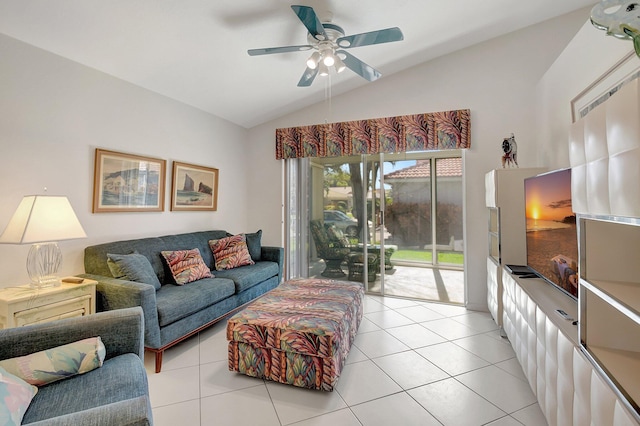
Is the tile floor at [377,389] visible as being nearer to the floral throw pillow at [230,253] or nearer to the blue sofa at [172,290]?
the blue sofa at [172,290]

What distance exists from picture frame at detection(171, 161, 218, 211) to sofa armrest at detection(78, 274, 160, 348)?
1.40 m

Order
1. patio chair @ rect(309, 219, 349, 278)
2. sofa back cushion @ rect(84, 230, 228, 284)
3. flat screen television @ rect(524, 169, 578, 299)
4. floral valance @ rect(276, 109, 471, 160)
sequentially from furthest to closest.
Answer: patio chair @ rect(309, 219, 349, 278) → floral valance @ rect(276, 109, 471, 160) → sofa back cushion @ rect(84, 230, 228, 284) → flat screen television @ rect(524, 169, 578, 299)

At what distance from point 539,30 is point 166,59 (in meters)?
3.94

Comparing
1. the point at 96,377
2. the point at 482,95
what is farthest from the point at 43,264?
the point at 482,95

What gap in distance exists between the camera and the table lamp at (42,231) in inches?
71.9

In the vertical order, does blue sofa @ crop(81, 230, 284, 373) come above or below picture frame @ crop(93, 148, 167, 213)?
below

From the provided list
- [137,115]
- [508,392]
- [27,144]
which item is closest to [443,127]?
[508,392]

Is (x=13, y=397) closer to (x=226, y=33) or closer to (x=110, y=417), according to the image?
(x=110, y=417)

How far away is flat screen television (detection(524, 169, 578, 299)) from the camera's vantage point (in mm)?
1677

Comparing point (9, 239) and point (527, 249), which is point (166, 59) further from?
point (527, 249)

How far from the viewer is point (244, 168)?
15.0 feet

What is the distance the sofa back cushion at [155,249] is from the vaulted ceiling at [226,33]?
167cm

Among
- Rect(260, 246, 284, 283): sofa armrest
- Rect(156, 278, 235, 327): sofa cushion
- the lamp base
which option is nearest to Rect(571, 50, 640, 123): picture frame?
Rect(156, 278, 235, 327): sofa cushion

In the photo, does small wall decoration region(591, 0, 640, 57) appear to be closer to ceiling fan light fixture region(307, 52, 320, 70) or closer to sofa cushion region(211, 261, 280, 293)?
ceiling fan light fixture region(307, 52, 320, 70)
